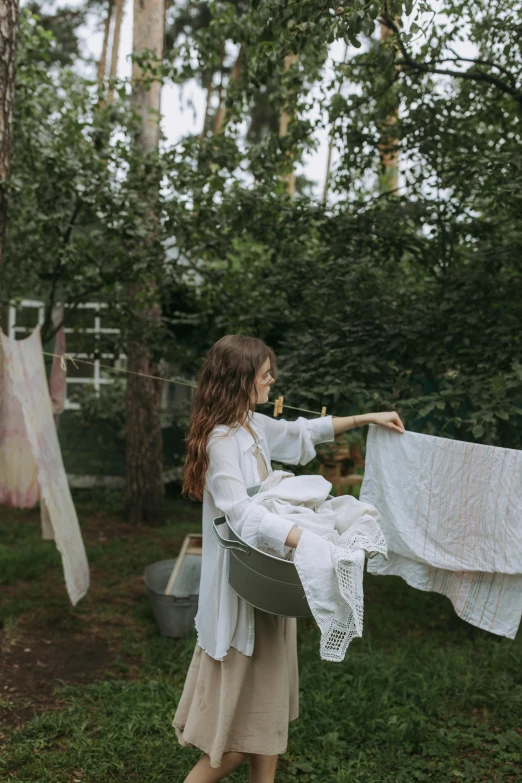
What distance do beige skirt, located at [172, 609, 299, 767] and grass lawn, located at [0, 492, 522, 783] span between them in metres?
0.98

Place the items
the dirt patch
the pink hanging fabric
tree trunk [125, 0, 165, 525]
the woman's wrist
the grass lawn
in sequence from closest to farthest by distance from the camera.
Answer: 1. the woman's wrist
2. the grass lawn
3. the dirt patch
4. the pink hanging fabric
5. tree trunk [125, 0, 165, 525]

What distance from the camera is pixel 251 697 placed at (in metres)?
2.22

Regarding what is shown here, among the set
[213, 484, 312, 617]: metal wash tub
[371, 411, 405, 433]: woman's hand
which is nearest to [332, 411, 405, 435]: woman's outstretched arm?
[371, 411, 405, 433]: woman's hand

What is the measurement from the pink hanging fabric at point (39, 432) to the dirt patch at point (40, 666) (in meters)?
0.40

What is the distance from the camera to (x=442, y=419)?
3531mm

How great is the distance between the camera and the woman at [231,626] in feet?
7.03

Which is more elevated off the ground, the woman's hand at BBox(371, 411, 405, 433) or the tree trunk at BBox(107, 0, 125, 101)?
the tree trunk at BBox(107, 0, 125, 101)

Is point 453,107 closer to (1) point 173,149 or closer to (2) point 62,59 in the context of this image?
(1) point 173,149

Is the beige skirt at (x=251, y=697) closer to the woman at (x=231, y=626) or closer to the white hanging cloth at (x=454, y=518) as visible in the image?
the woman at (x=231, y=626)

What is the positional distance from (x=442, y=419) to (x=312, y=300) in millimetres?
1638

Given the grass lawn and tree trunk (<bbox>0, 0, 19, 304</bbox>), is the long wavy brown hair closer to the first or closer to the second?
the grass lawn

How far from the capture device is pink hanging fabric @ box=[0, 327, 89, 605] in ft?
13.4

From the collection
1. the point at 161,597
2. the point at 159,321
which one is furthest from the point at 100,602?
the point at 159,321

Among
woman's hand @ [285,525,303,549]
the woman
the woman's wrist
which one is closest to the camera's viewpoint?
woman's hand @ [285,525,303,549]
